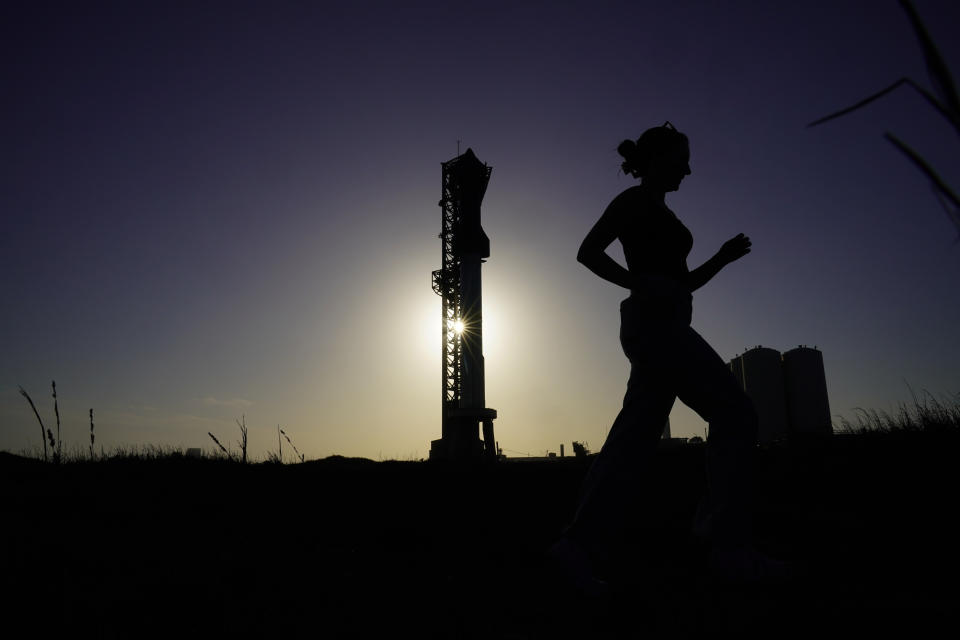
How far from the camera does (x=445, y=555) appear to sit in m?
3.36

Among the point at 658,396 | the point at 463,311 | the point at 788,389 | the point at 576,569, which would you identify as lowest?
the point at 576,569

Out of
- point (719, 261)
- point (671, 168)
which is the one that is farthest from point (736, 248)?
point (671, 168)

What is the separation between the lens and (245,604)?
2432 mm

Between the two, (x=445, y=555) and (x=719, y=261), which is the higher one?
(x=719, y=261)

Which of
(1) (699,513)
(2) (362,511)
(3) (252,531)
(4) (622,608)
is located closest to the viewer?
(4) (622,608)

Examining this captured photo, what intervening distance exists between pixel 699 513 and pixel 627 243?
1458 millimetres

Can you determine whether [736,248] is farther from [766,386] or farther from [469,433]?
[766,386]

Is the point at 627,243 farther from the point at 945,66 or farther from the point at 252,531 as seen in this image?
the point at 252,531

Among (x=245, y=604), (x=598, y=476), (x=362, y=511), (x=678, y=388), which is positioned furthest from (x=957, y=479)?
(x=245, y=604)

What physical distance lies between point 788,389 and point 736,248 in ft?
66.6

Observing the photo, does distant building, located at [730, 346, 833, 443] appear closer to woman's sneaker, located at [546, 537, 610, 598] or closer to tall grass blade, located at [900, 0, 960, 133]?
woman's sneaker, located at [546, 537, 610, 598]

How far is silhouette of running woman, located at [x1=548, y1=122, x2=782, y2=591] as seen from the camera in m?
2.72

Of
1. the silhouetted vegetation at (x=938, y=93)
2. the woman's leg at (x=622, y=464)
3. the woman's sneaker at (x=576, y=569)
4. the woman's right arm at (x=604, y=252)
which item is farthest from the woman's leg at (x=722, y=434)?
the silhouetted vegetation at (x=938, y=93)

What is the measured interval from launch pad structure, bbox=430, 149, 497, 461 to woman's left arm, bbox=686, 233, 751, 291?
680 inches
